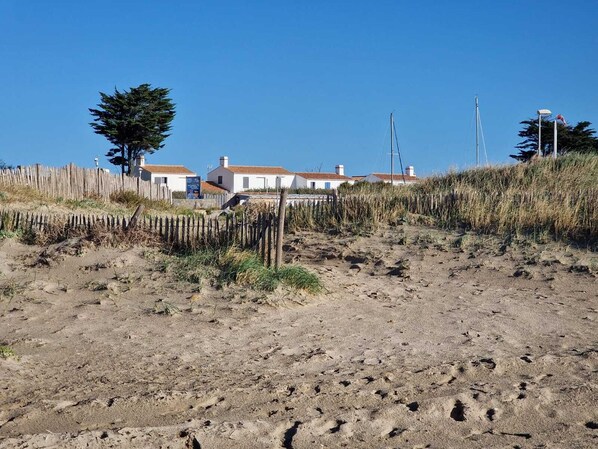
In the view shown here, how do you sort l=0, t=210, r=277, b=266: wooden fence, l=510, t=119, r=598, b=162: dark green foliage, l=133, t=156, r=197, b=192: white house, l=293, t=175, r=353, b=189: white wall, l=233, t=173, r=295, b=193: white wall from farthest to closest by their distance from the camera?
l=293, t=175, r=353, b=189: white wall, l=233, t=173, r=295, b=193: white wall, l=133, t=156, r=197, b=192: white house, l=510, t=119, r=598, b=162: dark green foliage, l=0, t=210, r=277, b=266: wooden fence

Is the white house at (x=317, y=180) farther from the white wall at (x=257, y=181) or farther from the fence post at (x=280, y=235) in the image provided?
the fence post at (x=280, y=235)

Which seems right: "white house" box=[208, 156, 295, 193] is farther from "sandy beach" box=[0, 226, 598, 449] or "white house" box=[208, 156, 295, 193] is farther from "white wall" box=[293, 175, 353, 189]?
"sandy beach" box=[0, 226, 598, 449]

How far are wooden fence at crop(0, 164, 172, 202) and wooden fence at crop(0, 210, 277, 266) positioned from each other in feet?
33.0

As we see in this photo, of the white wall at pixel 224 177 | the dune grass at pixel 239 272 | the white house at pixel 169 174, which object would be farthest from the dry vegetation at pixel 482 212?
the white wall at pixel 224 177

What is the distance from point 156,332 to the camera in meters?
7.83

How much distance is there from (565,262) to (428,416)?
7368 mm

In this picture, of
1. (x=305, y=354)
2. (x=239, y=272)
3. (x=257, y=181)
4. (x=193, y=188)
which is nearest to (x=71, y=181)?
(x=239, y=272)

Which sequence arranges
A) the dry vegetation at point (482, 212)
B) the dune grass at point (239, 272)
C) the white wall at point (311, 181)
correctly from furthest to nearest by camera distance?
the white wall at point (311, 181) < the dry vegetation at point (482, 212) < the dune grass at point (239, 272)

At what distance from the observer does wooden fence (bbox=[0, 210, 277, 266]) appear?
438 inches

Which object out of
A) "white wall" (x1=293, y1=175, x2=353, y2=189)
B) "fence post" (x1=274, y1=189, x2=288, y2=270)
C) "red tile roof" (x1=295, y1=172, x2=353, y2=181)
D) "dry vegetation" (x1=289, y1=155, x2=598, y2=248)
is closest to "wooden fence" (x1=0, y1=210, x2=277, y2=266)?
"fence post" (x1=274, y1=189, x2=288, y2=270)

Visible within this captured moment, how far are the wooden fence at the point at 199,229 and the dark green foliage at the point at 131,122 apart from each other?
134 feet

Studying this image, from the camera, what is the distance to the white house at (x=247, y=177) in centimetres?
7975

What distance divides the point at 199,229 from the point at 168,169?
2711 inches

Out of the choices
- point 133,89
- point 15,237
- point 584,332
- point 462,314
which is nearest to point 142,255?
point 15,237
